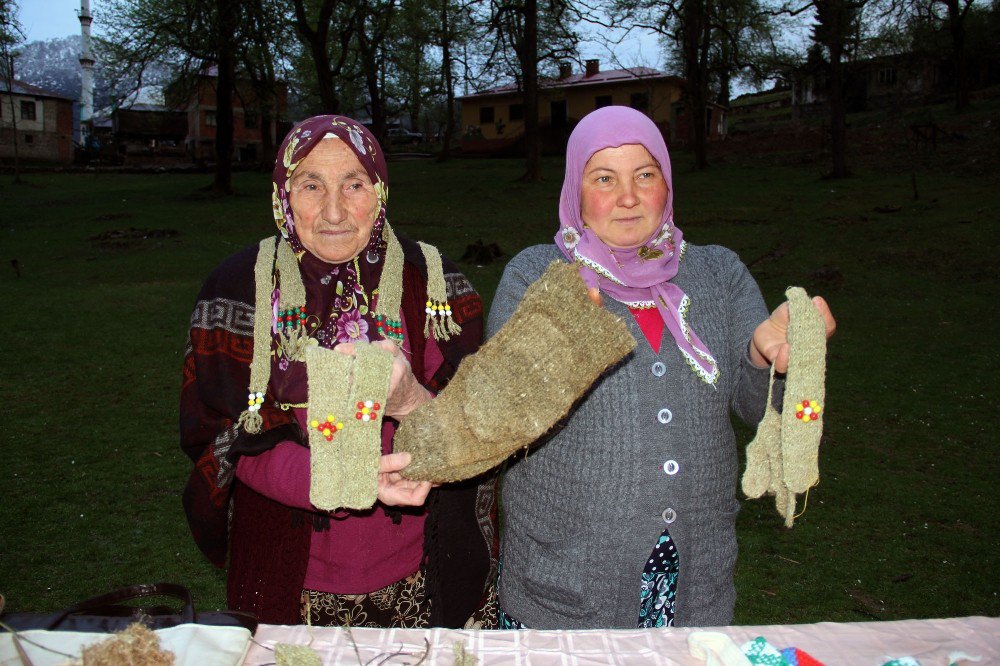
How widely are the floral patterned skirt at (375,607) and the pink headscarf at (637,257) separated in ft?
3.44

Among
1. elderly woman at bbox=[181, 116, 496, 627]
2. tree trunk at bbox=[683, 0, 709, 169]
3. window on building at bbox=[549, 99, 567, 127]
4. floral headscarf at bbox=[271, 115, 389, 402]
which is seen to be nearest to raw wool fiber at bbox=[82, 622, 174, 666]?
elderly woman at bbox=[181, 116, 496, 627]

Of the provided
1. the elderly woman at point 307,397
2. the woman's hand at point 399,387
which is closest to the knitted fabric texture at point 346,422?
the woman's hand at point 399,387

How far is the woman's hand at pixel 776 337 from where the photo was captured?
1888 millimetres

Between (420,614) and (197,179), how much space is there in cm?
2562

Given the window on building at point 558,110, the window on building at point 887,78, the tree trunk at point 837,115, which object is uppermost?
the window on building at point 887,78

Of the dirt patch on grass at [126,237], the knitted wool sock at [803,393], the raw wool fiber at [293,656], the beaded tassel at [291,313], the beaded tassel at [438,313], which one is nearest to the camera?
the raw wool fiber at [293,656]

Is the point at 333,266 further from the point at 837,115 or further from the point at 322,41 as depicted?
the point at 322,41

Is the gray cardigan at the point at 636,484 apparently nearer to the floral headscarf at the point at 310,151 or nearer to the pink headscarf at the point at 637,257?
the pink headscarf at the point at 637,257

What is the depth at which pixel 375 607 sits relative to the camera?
2227mm

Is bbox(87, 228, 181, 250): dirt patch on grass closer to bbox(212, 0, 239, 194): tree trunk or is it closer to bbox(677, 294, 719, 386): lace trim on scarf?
bbox(212, 0, 239, 194): tree trunk

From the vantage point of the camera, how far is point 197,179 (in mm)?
25188

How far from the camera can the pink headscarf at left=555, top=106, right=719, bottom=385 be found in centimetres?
213

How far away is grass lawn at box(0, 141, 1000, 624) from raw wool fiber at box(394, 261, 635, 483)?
2.42 m

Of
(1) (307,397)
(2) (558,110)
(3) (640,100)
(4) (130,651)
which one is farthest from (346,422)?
(2) (558,110)
